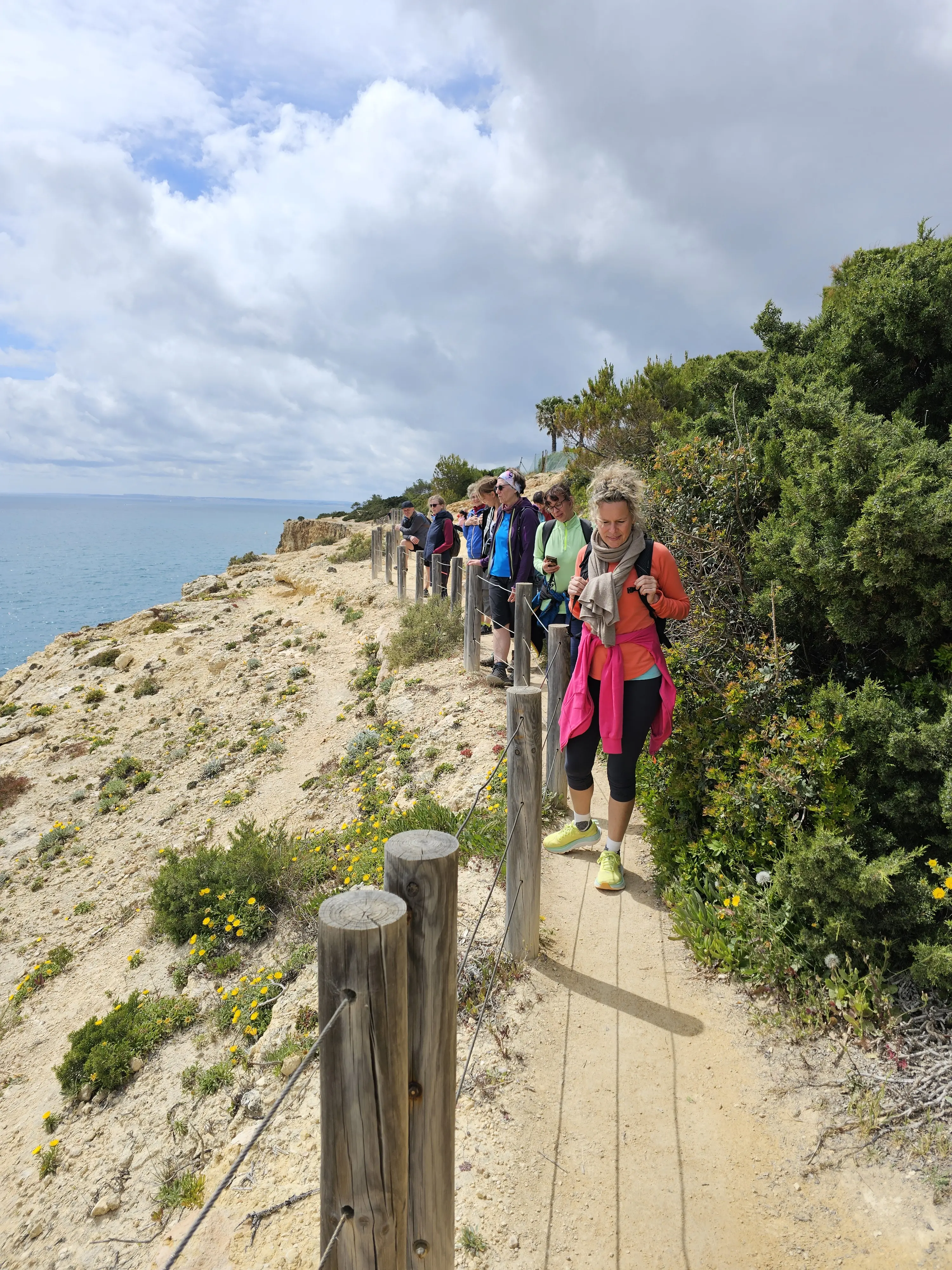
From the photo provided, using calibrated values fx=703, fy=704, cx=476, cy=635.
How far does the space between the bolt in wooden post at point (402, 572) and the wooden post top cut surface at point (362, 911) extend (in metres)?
12.8

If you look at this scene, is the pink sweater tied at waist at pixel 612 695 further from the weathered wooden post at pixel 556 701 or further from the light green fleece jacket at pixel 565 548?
the light green fleece jacket at pixel 565 548

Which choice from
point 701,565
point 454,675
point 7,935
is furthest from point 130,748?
point 701,565

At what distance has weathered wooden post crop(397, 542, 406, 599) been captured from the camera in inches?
572

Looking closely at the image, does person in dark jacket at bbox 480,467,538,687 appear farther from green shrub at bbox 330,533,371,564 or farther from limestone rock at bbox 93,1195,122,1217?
green shrub at bbox 330,533,371,564

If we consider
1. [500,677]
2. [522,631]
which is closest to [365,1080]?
[522,631]

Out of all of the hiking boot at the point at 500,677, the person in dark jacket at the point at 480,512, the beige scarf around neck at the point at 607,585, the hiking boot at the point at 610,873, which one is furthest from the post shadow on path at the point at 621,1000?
the person in dark jacket at the point at 480,512

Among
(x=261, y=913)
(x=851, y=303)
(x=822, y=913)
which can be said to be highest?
(x=851, y=303)

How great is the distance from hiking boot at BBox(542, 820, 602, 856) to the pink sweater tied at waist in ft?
2.71

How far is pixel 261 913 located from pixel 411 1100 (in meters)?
4.27

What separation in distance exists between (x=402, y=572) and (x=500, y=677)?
280 inches

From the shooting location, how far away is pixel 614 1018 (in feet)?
11.2

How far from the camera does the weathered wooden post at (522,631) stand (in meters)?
6.52

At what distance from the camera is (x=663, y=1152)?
2740 millimetres

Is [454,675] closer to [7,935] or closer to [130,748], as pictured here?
[7,935]
